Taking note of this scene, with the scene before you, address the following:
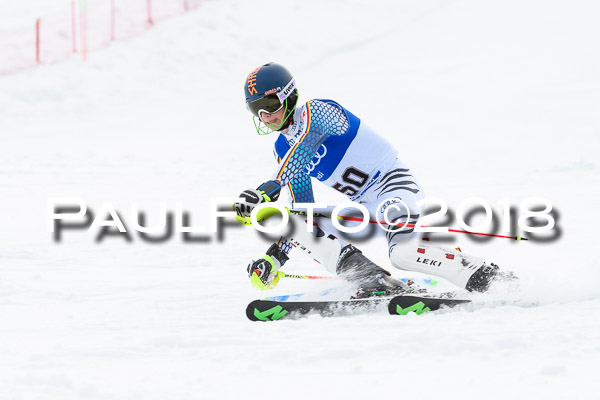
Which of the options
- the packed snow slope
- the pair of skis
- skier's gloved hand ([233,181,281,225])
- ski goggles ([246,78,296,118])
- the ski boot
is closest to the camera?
the packed snow slope

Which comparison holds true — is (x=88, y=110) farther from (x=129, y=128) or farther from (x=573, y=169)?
(x=573, y=169)

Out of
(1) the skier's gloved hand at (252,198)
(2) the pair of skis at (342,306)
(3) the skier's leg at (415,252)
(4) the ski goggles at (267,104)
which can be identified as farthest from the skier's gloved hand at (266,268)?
(4) the ski goggles at (267,104)

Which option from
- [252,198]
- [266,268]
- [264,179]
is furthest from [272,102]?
[264,179]

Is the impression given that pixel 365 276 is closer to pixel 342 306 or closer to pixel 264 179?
pixel 342 306

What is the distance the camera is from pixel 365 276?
4.55 meters

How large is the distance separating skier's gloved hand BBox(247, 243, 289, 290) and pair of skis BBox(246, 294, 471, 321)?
316 millimetres

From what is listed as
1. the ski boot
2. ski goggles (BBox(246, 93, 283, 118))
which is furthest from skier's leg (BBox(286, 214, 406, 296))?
ski goggles (BBox(246, 93, 283, 118))

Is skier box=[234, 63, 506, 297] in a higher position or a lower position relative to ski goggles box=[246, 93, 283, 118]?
lower

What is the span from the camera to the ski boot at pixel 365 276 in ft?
14.4

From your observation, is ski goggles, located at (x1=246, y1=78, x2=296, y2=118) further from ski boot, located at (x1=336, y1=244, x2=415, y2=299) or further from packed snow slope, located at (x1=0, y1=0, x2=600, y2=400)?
packed snow slope, located at (x1=0, y1=0, x2=600, y2=400)

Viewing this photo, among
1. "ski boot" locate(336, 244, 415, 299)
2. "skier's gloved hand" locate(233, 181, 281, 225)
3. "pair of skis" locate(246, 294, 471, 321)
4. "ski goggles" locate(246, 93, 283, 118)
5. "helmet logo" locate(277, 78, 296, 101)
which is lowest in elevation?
"pair of skis" locate(246, 294, 471, 321)

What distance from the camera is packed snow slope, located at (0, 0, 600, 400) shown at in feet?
10.3

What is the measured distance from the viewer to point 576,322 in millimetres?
3627

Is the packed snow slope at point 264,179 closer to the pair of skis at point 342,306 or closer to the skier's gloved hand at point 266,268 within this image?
the pair of skis at point 342,306
